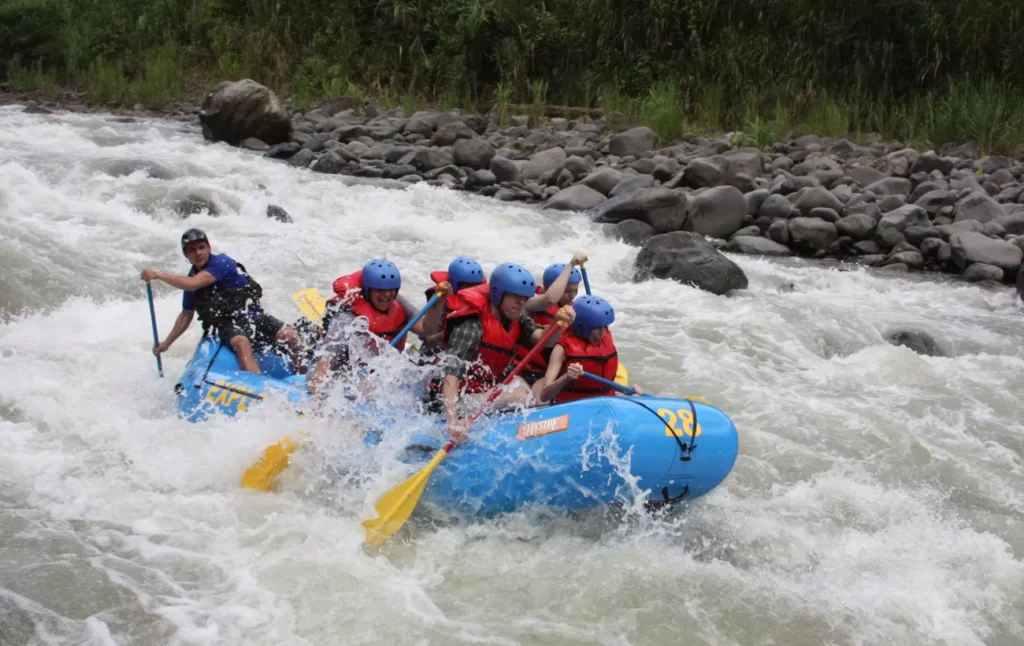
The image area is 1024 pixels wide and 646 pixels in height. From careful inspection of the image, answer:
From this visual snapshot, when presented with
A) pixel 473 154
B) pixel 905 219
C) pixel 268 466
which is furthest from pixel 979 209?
pixel 268 466

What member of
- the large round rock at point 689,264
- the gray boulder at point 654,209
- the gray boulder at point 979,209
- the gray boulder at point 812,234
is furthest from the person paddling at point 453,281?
the gray boulder at point 979,209

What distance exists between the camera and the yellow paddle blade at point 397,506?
15.1ft

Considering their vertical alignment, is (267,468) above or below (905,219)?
above

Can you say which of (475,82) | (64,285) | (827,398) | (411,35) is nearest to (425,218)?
(64,285)

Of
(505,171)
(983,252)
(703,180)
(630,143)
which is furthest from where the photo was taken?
(630,143)

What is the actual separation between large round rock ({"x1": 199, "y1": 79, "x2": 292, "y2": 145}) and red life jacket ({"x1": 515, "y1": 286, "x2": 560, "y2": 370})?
1083 cm

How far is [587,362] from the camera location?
5.32 metres

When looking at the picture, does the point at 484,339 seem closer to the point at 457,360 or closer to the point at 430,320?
the point at 457,360

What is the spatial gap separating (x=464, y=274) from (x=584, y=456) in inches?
48.7

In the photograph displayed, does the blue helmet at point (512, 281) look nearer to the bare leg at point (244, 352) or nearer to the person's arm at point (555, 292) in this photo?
the person's arm at point (555, 292)

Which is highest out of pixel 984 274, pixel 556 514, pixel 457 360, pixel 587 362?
pixel 457 360

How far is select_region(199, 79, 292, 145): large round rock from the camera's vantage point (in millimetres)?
15242

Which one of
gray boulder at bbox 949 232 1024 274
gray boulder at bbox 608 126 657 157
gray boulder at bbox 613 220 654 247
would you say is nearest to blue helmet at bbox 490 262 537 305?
gray boulder at bbox 613 220 654 247

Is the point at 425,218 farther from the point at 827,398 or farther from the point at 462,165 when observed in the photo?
the point at 827,398
